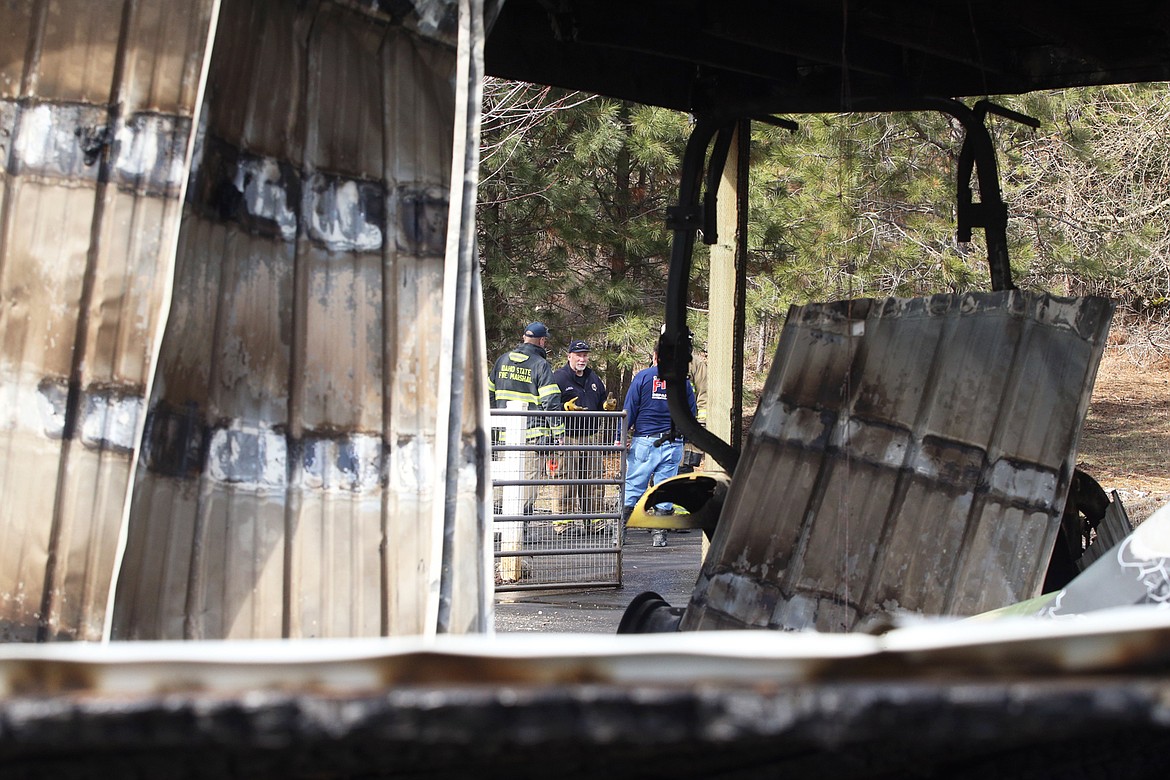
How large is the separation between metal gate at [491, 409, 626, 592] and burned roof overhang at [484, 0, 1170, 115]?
371 centimetres

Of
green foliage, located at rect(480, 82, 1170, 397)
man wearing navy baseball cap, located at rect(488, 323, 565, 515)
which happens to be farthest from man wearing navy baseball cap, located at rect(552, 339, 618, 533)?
green foliage, located at rect(480, 82, 1170, 397)

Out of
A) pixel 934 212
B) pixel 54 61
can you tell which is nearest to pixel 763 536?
pixel 54 61

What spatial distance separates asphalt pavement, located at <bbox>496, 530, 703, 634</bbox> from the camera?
7.60 metres

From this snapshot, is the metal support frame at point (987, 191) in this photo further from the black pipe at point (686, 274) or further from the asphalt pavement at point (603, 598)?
the asphalt pavement at point (603, 598)

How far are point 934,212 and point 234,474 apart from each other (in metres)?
15.4

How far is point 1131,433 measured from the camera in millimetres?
19266

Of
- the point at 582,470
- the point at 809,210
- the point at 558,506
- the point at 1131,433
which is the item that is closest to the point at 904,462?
the point at 582,470

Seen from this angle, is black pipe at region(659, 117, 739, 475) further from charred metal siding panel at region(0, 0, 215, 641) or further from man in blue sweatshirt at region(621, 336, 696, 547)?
man in blue sweatshirt at region(621, 336, 696, 547)

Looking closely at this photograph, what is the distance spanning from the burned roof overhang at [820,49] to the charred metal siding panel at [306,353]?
2.32 metres

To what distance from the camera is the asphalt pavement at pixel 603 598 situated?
7.60 m

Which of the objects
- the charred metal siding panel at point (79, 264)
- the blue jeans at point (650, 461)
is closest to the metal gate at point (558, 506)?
the blue jeans at point (650, 461)

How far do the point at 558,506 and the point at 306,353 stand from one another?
22.5ft

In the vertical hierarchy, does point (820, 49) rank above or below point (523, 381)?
above

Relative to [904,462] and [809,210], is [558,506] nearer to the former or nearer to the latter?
[904,462]
